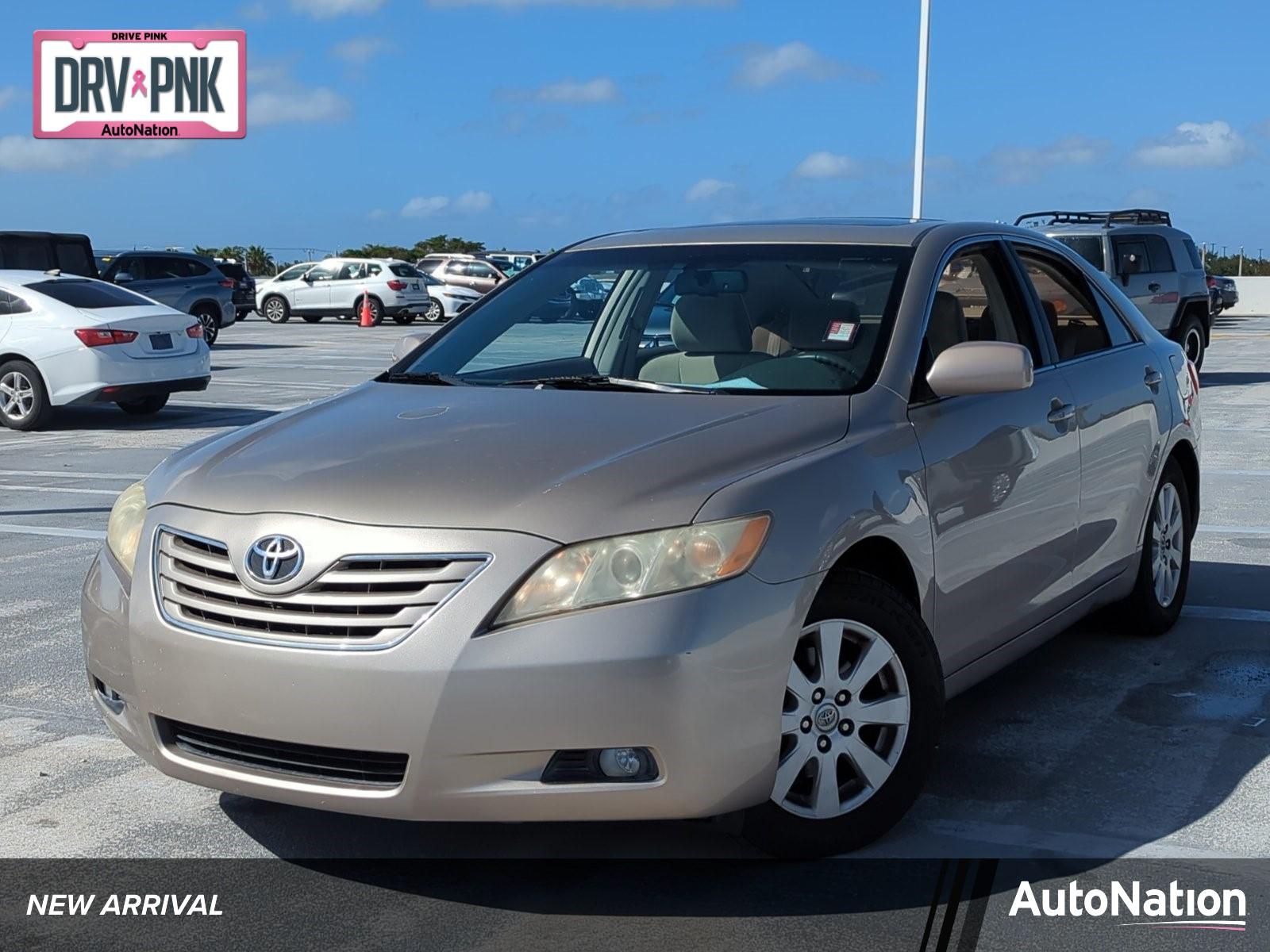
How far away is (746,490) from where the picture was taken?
141 inches

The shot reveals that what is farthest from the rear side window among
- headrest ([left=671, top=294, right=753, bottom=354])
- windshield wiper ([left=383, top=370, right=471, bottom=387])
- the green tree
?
the green tree

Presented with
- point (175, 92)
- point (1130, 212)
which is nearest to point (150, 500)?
point (1130, 212)

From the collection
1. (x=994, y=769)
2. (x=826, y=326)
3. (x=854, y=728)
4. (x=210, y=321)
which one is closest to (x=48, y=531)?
(x=826, y=326)

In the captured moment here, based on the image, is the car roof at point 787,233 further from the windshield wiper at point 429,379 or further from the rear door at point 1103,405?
the windshield wiper at point 429,379

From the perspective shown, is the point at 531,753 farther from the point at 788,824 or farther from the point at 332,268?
the point at 332,268

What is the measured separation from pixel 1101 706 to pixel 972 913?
1.79 m

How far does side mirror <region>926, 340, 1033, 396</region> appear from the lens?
432 centimetres

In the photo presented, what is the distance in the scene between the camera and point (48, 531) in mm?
8672

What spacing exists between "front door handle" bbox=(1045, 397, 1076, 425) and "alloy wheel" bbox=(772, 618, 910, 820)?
1.39 meters

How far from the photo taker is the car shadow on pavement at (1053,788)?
12.9 feet

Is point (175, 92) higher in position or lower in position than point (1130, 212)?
higher

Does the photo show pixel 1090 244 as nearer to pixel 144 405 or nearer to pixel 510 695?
pixel 144 405

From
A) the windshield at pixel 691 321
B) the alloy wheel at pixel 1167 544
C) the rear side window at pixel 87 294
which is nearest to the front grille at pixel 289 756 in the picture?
the windshield at pixel 691 321

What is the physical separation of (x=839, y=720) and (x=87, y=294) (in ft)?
40.9
